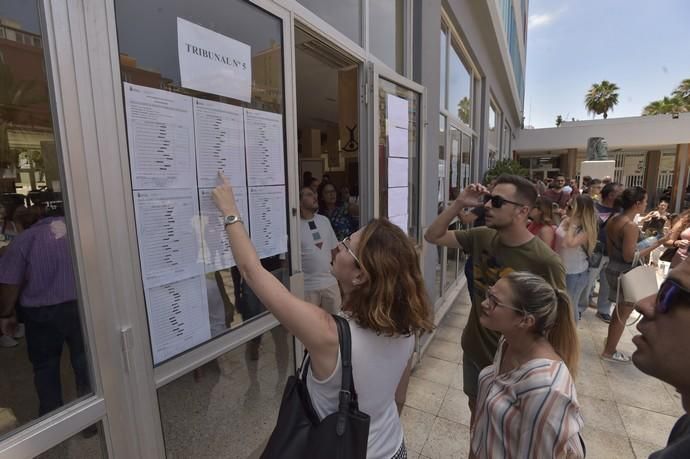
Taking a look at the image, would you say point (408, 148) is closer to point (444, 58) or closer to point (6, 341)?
point (444, 58)

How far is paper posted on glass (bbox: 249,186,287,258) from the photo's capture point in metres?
1.73

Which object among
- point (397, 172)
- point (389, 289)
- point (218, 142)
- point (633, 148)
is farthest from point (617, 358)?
point (633, 148)

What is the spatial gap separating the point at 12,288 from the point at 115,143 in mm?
636

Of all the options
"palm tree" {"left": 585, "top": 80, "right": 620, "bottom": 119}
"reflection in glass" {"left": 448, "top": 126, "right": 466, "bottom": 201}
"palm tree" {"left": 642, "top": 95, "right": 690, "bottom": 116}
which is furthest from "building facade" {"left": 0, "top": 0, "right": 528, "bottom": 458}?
"palm tree" {"left": 585, "top": 80, "right": 620, "bottom": 119}

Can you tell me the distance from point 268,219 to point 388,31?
2334 mm

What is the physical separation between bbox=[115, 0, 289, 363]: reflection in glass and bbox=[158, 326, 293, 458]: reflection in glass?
0.75 ft

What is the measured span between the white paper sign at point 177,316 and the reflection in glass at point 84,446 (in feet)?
0.93

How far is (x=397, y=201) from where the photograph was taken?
3104 mm

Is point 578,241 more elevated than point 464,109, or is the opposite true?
point 464,109

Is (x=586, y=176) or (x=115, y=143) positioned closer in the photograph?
(x=115, y=143)

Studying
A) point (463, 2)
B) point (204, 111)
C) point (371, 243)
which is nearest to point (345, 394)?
point (371, 243)

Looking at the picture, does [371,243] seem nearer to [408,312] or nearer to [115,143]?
[408,312]

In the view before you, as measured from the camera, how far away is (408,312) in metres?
1.23

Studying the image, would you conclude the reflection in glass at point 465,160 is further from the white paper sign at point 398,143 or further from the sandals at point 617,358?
the sandals at point 617,358
